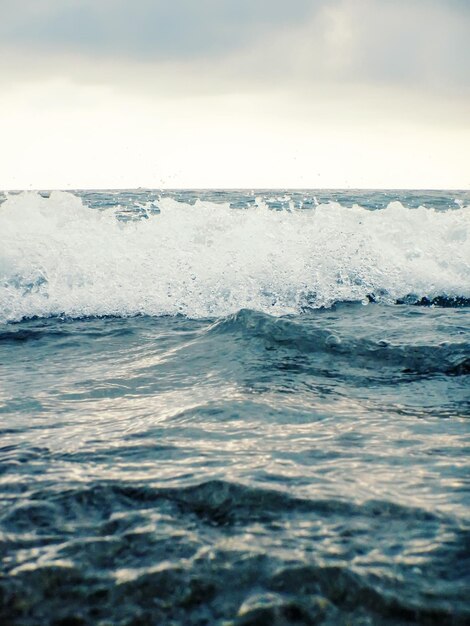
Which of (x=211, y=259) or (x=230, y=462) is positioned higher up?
(x=211, y=259)

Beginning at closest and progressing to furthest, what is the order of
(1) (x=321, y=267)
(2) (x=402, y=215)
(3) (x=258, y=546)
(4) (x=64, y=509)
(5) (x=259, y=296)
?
(3) (x=258, y=546) → (4) (x=64, y=509) → (5) (x=259, y=296) → (1) (x=321, y=267) → (2) (x=402, y=215)

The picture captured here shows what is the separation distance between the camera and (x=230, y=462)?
111 inches

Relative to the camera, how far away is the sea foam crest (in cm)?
805

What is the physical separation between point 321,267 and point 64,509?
23.4ft

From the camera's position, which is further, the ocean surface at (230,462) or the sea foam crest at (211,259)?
the sea foam crest at (211,259)

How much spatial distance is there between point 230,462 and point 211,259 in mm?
6306

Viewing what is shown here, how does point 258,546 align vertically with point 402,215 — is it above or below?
below

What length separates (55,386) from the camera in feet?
14.2

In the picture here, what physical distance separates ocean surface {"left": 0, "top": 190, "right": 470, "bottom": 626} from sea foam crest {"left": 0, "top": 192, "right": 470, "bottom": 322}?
0.12m

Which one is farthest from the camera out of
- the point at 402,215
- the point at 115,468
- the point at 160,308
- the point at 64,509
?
the point at 402,215

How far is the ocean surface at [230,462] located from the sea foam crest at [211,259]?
124 mm

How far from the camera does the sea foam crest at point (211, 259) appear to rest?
8055 mm

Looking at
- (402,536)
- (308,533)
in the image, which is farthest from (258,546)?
(402,536)

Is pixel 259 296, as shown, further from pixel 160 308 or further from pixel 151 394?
pixel 151 394
